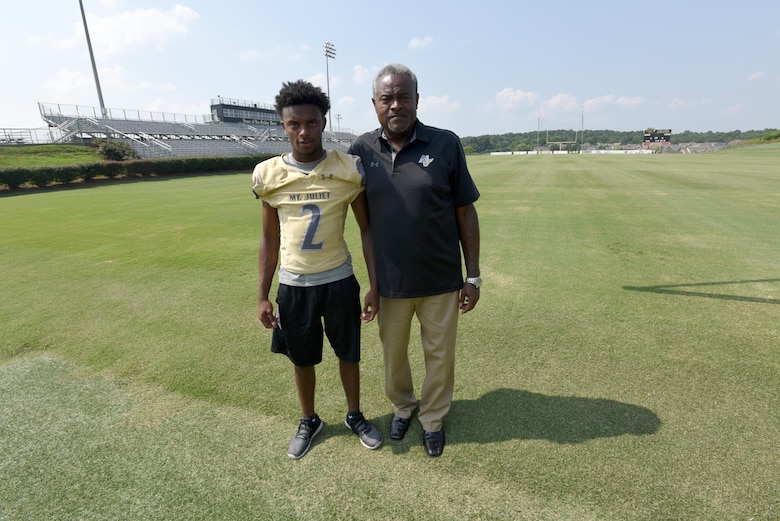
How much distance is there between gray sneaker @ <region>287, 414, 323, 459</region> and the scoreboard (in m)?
108

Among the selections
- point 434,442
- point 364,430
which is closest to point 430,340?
point 434,442

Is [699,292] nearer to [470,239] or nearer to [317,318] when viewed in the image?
[470,239]

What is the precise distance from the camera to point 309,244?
2326 millimetres

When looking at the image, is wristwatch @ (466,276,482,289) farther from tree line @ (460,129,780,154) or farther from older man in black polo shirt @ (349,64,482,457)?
tree line @ (460,129,780,154)

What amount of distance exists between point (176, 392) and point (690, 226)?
948cm

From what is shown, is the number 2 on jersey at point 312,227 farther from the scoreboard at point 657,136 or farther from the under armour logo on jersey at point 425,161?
the scoreboard at point 657,136

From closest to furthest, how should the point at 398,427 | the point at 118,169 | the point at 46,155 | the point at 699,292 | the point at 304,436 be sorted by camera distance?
1. the point at 304,436
2. the point at 398,427
3. the point at 699,292
4. the point at 118,169
5. the point at 46,155

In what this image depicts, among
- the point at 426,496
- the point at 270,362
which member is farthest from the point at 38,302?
the point at 426,496

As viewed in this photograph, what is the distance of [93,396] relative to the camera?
3.15 metres

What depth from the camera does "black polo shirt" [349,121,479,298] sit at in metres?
2.26

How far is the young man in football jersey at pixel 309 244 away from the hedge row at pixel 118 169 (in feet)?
90.0

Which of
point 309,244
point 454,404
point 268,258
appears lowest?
point 454,404

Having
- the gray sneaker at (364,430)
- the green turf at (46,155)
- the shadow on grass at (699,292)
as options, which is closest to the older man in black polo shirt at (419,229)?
the gray sneaker at (364,430)

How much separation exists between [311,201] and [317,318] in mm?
692
